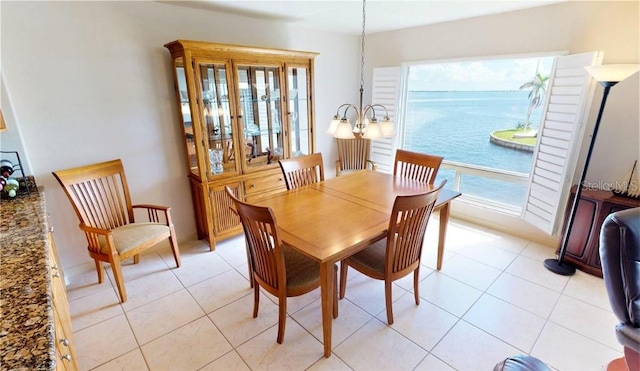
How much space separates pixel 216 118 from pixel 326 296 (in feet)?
6.49

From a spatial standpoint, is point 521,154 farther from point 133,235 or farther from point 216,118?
point 133,235

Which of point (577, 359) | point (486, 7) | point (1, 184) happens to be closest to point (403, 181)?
point (577, 359)

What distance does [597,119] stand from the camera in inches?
88.1

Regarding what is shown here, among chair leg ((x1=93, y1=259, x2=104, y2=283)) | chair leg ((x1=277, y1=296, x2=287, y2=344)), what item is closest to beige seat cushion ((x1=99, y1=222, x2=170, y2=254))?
chair leg ((x1=93, y1=259, x2=104, y2=283))

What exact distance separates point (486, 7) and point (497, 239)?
2243 mm

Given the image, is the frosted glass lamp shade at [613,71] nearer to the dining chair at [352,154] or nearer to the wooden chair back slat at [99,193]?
the dining chair at [352,154]

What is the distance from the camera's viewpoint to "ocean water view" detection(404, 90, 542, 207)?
10.6ft

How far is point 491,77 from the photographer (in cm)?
321

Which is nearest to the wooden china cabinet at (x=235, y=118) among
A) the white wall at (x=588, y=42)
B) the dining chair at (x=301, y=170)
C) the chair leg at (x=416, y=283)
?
the dining chair at (x=301, y=170)

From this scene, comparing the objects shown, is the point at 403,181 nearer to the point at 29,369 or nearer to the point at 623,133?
the point at 623,133

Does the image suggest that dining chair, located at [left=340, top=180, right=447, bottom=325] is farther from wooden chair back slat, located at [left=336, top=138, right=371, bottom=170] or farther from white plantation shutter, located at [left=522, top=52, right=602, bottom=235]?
wooden chair back slat, located at [left=336, top=138, right=371, bottom=170]

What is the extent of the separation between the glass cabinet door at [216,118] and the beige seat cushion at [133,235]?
66cm

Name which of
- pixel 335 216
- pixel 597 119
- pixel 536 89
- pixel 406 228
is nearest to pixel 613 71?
pixel 597 119

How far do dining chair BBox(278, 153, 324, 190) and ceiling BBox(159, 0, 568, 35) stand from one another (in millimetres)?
1329
